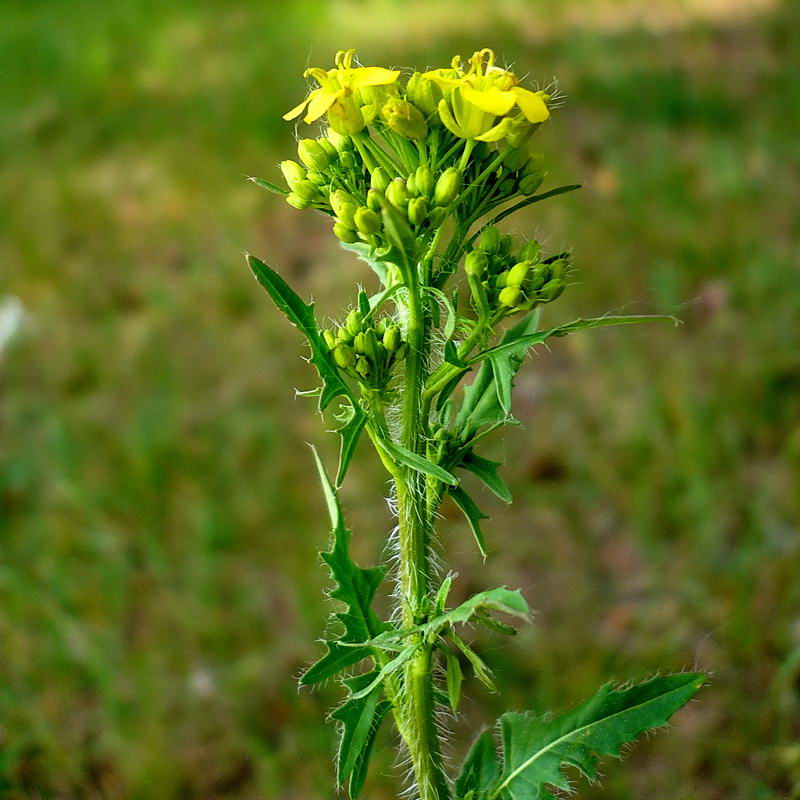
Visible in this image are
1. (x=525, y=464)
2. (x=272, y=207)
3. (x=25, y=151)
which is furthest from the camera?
(x=25, y=151)

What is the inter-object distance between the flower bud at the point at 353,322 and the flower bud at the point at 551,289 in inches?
11.9

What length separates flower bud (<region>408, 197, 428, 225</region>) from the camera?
135 centimetres

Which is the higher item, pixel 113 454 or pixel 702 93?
pixel 702 93

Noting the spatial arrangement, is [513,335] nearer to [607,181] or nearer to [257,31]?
[607,181]

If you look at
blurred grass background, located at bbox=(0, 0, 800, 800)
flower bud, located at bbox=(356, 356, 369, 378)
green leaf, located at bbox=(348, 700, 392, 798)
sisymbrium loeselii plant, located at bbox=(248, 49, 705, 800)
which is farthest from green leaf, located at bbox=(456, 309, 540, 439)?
blurred grass background, located at bbox=(0, 0, 800, 800)

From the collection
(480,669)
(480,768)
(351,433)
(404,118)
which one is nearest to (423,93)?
(404,118)

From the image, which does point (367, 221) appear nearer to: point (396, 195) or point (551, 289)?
point (396, 195)

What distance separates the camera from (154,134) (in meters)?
5.68

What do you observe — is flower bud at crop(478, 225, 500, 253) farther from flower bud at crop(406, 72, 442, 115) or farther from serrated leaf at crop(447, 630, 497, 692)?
serrated leaf at crop(447, 630, 497, 692)

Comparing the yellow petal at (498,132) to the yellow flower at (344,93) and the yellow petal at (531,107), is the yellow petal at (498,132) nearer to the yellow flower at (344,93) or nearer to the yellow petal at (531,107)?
the yellow petal at (531,107)

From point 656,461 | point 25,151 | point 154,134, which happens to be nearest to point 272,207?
point 154,134

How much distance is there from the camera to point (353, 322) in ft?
4.83

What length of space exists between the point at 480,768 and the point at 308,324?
0.96 metres

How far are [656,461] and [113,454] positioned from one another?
7.18 ft
